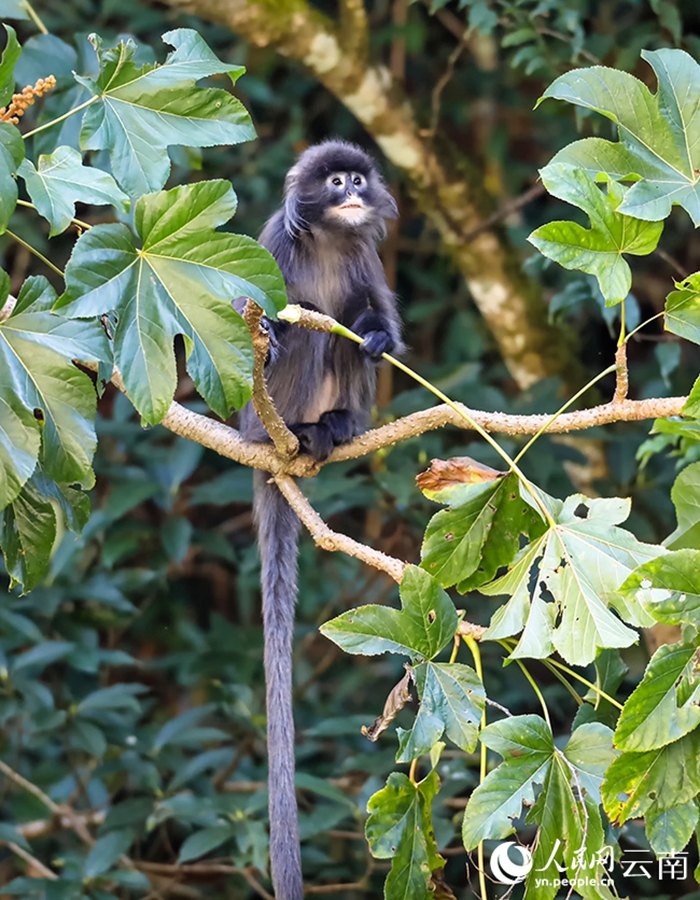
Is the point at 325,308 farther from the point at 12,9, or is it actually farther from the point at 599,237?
the point at 599,237

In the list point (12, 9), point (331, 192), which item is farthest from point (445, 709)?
point (12, 9)

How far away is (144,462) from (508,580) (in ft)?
6.30

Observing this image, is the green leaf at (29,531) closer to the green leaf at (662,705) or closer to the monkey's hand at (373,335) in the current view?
the green leaf at (662,705)

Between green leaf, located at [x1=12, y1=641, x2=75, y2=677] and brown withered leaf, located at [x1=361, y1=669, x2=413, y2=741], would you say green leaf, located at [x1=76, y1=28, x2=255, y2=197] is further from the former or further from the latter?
green leaf, located at [x1=12, y1=641, x2=75, y2=677]

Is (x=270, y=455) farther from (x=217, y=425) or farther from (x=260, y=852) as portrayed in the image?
(x=260, y=852)

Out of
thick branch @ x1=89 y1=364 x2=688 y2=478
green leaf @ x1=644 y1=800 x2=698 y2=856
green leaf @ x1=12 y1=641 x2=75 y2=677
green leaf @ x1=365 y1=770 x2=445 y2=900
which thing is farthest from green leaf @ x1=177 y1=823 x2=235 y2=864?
green leaf @ x1=644 y1=800 x2=698 y2=856

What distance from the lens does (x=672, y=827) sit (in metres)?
1.30

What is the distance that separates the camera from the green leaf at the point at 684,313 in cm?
142

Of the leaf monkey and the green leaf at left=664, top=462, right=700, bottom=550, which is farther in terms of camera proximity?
the leaf monkey

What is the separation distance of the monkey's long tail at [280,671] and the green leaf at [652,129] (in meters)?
1.06

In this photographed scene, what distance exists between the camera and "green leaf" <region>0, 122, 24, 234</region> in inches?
48.9

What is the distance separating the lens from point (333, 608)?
3363mm

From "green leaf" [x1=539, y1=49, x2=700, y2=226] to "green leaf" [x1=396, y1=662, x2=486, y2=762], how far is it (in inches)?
25.5

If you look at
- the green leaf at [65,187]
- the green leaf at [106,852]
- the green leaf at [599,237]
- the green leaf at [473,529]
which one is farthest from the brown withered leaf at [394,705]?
the green leaf at [106,852]
